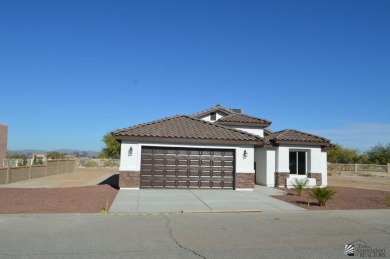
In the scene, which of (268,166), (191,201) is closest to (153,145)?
(191,201)

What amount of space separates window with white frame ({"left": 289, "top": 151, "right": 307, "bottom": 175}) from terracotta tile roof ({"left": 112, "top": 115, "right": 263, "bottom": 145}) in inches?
161

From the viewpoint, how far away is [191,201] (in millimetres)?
15094

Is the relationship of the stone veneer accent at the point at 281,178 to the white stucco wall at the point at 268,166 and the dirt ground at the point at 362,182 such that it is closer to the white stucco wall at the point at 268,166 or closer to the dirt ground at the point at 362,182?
the white stucco wall at the point at 268,166

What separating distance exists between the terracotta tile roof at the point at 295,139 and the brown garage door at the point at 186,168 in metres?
3.45

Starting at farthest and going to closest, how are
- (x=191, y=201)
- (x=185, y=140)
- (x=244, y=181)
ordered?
(x=244, y=181) < (x=185, y=140) < (x=191, y=201)

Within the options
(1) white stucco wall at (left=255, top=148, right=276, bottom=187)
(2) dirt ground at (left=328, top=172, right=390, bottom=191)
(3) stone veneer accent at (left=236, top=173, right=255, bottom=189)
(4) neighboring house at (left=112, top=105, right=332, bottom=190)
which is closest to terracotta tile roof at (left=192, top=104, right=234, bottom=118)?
(4) neighboring house at (left=112, top=105, right=332, bottom=190)

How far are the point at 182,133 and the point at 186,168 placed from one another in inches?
77.1

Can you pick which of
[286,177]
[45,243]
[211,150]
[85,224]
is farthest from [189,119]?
[45,243]

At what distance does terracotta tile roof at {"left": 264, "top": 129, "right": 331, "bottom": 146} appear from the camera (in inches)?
878

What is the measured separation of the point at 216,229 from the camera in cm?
974

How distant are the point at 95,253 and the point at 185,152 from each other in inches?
512

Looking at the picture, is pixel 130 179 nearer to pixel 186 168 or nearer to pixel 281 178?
pixel 186 168

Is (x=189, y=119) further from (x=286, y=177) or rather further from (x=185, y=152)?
(x=286, y=177)

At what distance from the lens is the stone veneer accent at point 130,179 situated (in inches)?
748
